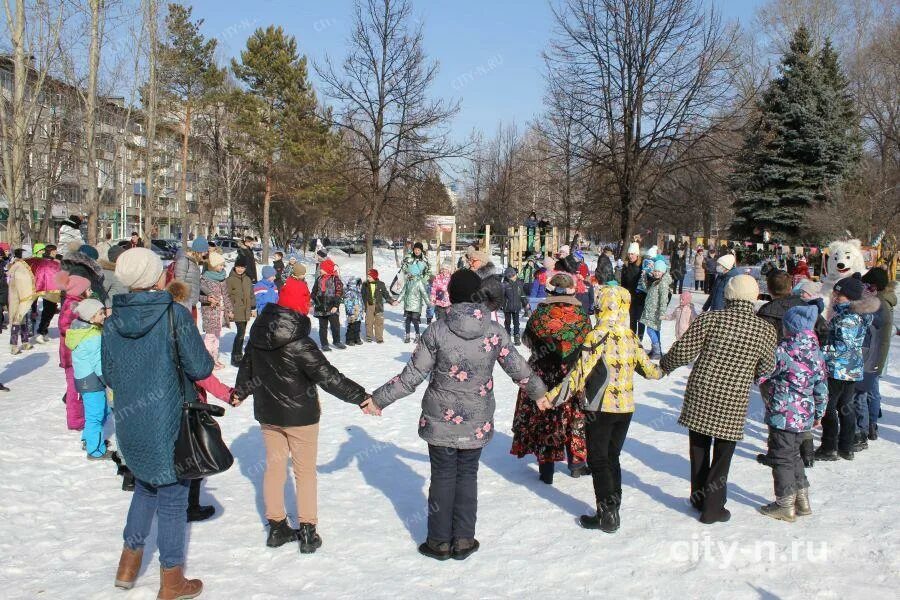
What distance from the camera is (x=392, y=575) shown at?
13.6 ft

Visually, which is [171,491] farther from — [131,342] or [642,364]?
[642,364]

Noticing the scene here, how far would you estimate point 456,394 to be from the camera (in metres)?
4.22

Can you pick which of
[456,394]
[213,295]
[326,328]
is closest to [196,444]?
[456,394]

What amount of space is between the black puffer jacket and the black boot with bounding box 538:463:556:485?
219 centimetres

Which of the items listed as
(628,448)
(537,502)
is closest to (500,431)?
(628,448)

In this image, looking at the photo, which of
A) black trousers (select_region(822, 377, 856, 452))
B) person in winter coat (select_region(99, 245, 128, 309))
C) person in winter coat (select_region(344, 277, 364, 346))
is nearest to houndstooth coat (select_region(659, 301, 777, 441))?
black trousers (select_region(822, 377, 856, 452))

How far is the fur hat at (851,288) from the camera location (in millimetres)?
6086

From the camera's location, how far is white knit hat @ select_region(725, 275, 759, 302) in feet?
15.5

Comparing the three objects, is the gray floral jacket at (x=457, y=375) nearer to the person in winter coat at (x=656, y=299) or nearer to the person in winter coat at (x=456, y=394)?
the person in winter coat at (x=456, y=394)

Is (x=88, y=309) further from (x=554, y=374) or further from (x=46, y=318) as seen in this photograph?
(x=46, y=318)

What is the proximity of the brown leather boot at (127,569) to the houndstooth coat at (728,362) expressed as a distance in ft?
12.3

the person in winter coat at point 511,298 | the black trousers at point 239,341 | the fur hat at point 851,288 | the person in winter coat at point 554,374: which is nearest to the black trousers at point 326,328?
the black trousers at point 239,341

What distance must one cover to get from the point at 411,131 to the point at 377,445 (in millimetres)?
18329

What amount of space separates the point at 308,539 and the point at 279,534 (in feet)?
0.71
